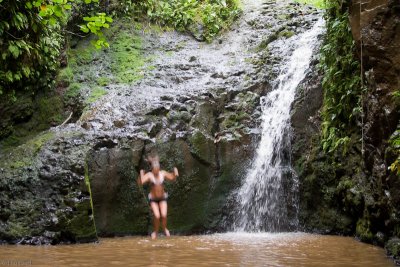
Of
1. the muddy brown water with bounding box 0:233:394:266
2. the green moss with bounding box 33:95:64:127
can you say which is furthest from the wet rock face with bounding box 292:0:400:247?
the green moss with bounding box 33:95:64:127

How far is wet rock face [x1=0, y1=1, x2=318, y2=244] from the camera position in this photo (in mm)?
7609

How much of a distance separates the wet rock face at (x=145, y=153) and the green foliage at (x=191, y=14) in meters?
1.78

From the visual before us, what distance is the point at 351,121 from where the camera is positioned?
8.21 m

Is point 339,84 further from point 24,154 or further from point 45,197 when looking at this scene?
point 24,154

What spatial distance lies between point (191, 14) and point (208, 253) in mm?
9151

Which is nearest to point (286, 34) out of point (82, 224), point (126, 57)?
point (126, 57)

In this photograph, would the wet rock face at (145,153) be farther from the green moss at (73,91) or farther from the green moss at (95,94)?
the green moss at (73,91)

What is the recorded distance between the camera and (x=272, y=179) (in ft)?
30.7

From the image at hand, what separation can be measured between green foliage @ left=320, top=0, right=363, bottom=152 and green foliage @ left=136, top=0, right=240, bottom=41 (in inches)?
181

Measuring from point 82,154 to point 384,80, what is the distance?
544cm

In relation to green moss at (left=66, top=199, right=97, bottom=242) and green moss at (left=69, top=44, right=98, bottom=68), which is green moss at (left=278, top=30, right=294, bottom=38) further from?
green moss at (left=66, top=199, right=97, bottom=242)

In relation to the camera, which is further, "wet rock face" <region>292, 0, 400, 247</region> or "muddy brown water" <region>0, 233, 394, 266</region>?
"wet rock face" <region>292, 0, 400, 247</region>

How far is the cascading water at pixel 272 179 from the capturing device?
909cm

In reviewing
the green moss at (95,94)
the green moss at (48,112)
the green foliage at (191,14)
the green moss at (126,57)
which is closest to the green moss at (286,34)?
the green foliage at (191,14)
